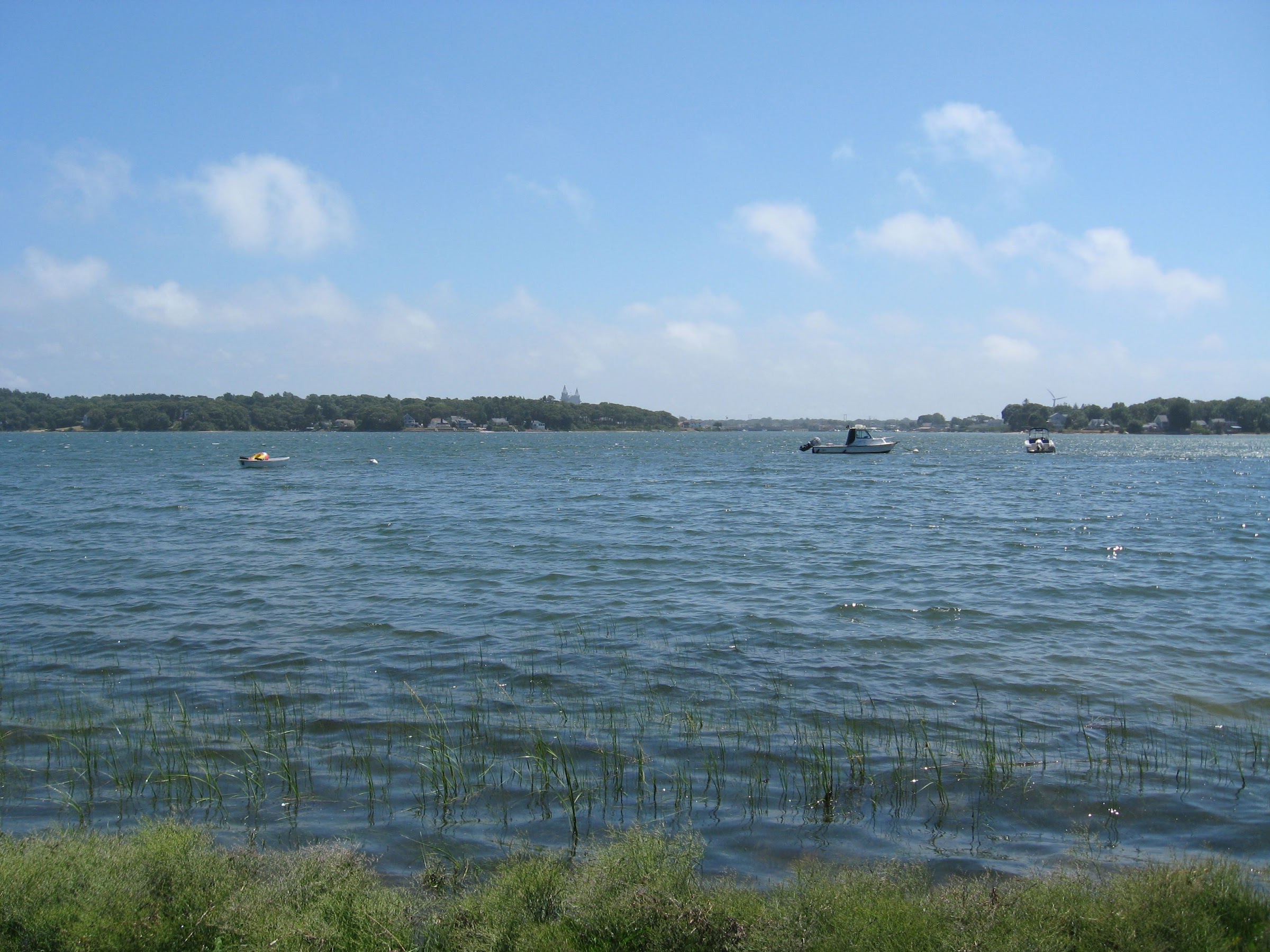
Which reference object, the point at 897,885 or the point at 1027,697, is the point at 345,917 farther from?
Answer: the point at 1027,697

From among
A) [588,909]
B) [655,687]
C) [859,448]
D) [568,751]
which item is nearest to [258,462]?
[859,448]

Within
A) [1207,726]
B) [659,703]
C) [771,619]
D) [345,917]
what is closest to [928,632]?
[771,619]

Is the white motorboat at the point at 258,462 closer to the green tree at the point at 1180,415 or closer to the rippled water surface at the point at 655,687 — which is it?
the rippled water surface at the point at 655,687

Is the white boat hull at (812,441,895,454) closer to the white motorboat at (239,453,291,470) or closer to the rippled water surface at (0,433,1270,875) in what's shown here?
the white motorboat at (239,453,291,470)

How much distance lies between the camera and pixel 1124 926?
16.3ft

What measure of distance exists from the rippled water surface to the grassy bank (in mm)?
1474

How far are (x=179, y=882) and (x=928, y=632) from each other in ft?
41.4

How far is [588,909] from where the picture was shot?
528 centimetres

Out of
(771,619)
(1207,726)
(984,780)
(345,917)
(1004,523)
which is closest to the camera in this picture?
(345,917)

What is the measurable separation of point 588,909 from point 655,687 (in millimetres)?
6616

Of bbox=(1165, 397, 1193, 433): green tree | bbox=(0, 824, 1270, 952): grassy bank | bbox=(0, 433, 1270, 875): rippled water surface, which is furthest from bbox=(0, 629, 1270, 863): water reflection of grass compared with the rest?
bbox=(1165, 397, 1193, 433): green tree

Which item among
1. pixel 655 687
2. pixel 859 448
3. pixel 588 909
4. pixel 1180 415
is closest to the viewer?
pixel 588 909

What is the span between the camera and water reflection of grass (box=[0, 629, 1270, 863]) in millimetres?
8273

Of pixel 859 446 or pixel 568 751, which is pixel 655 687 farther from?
pixel 859 446
